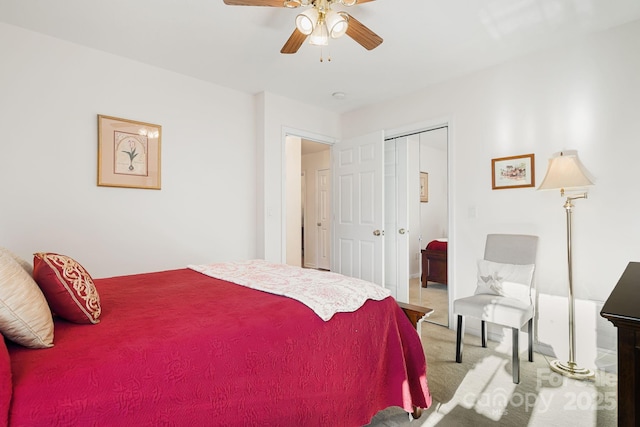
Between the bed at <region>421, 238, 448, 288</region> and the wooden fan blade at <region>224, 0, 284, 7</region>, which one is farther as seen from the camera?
the bed at <region>421, 238, 448, 288</region>

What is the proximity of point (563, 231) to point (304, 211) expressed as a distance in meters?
5.04

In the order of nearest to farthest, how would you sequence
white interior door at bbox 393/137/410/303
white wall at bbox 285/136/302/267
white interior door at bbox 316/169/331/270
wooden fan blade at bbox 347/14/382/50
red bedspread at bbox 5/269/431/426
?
1. red bedspread at bbox 5/269/431/426
2. wooden fan blade at bbox 347/14/382/50
3. white interior door at bbox 393/137/410/303
4. white wall at bbox 285/136/302/267
5. white interior door at bbox 316/169/331/270

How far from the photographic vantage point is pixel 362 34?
84.0 inches

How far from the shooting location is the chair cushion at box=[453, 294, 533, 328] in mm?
2291

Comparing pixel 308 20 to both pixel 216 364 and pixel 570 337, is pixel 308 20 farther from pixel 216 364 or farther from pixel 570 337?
pixel 570 337

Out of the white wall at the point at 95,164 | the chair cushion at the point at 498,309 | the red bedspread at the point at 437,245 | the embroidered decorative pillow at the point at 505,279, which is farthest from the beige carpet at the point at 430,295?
the white wall at the point at 95,164

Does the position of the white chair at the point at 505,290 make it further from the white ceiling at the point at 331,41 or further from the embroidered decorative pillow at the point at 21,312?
the embroidered decorative pillow at the point at 21,312

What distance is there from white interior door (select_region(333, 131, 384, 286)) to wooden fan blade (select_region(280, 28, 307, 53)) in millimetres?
1839

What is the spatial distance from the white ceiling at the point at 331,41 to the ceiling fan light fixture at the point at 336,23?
43 centimetres

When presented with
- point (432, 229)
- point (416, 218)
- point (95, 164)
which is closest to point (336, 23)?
point (95, 164)

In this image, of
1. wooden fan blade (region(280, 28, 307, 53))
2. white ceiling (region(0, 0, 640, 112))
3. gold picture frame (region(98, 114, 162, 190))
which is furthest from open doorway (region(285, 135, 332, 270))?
wooden fan blade (region(280, 28, 307, 53))

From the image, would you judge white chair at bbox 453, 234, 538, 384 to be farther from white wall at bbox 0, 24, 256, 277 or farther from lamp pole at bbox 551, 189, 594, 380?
white wall at bbox 0, 24, 256, 277

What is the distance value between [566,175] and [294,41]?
2150 mm

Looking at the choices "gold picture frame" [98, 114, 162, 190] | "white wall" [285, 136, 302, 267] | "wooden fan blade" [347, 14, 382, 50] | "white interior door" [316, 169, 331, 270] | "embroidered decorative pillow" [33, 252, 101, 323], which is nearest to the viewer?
"embroidered decorative pillow" [33, 252, 101, 323]
